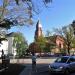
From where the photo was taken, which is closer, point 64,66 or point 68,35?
point 64,66

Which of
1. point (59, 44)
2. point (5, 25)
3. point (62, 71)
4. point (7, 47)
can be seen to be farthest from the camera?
point (59, 44)

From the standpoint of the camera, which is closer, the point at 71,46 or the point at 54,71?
the point at 54,71

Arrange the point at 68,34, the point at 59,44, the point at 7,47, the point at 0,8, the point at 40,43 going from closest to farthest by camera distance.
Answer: the point at 0,8
the point at 7,47
the point at 68,34
the point at 40,43
the point at 59,44

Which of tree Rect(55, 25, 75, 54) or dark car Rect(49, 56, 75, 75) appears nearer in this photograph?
dark car Rect(49, 56, 75, 75)


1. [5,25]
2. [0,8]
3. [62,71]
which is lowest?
[62,71]

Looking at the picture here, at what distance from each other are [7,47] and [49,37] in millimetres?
26267

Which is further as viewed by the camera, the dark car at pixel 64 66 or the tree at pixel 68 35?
the tree at pixel 68 35

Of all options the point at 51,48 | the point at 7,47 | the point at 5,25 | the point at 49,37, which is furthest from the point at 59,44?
the point at 5,25

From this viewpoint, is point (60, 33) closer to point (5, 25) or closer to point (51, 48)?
→ point (51, 48)

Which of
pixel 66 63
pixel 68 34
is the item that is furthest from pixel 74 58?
pixel 68 34

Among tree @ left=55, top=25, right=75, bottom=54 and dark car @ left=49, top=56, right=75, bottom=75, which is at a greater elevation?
tree @ left=55, top=25, right=75, bottom=54

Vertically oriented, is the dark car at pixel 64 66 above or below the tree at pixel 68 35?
below

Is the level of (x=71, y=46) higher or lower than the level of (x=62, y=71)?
higher

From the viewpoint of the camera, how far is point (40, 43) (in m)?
131
